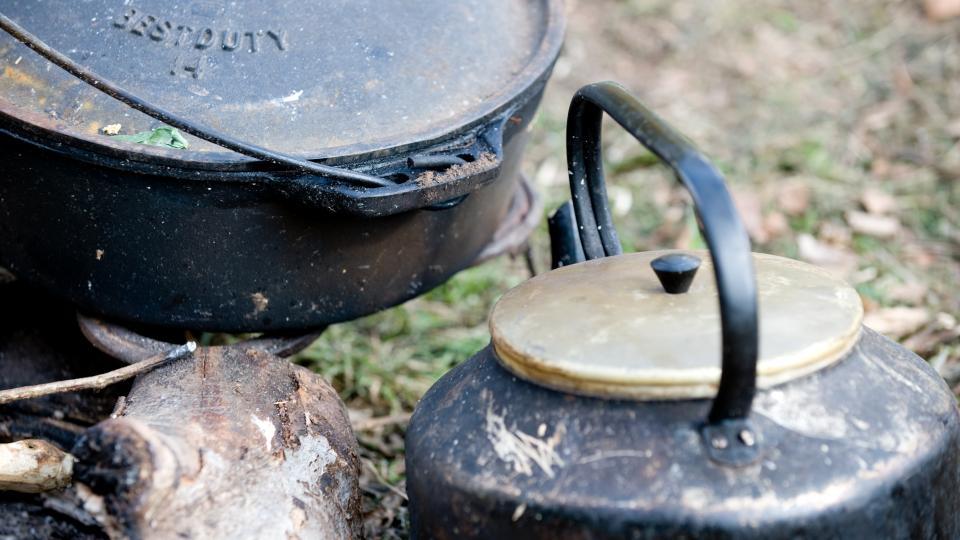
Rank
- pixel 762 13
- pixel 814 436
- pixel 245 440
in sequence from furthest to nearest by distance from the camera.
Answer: pixel 762 13
pixel 245 440
pixel 814 436

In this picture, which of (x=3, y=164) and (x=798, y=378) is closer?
(x=798, y=378)

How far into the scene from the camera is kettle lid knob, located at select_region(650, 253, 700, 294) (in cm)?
152

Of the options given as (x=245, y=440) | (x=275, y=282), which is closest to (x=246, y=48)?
(x=275, y=282)

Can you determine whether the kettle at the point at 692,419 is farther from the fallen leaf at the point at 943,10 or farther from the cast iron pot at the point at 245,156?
the fallen leaf at the point at 943,10

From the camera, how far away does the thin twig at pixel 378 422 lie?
254cm

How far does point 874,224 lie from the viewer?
3494 millimetres

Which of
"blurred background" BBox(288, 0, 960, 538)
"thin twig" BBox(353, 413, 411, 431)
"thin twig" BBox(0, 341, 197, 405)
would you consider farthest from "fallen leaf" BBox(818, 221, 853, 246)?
"thin twig" BBox(0, 341, 197, 405)

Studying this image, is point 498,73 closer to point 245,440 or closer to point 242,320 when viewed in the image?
point 242,320

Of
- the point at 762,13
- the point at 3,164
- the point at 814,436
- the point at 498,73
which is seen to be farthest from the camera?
the point at 762,13

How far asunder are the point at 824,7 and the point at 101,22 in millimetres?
3774

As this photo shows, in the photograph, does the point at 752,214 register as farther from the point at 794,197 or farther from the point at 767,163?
the point at 767,163

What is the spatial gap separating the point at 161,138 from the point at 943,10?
155 inches

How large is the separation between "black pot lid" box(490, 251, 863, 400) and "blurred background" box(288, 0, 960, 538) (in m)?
0.85

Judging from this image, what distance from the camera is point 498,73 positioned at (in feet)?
7.10
